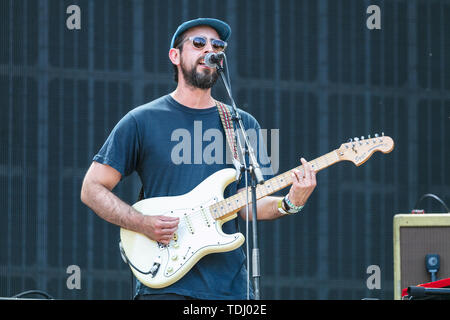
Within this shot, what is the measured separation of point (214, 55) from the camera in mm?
4695

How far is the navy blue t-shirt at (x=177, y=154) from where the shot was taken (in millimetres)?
4742

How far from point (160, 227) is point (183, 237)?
14 cm

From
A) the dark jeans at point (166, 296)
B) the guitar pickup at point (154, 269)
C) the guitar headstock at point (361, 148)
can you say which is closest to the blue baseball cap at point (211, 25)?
the guitar headstock at point (361, 148)

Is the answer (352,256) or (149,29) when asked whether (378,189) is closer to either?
(352,256)

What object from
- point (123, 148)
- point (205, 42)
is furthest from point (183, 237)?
point (205, 42)

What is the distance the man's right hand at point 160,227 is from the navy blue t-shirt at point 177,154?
0.47 ft

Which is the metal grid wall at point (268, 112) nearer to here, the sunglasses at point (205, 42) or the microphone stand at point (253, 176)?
the sunglasses at point (205, 42)

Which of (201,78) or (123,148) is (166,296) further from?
(201,78)

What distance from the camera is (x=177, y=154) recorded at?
15.9 feet

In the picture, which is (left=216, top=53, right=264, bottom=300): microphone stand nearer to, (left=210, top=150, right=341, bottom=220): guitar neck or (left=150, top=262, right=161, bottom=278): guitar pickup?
(left=210, top=150, right=341, bottom=220): guitar neck

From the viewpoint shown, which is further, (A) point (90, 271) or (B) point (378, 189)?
(B) point (378, 189)
